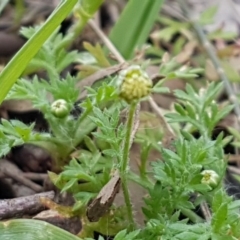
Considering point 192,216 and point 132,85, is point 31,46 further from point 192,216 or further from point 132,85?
point 192,216

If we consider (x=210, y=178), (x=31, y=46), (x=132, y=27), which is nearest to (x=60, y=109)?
(x=31, y=46)

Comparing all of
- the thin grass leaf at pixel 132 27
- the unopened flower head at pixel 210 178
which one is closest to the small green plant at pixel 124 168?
the unopened flower head at pixel 210 178

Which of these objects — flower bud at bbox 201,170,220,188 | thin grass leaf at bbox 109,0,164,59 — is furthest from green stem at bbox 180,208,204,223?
thin grass leaf at bbox 109,0,164,59

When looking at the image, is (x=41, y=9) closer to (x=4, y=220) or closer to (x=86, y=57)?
(x=86, y=57)

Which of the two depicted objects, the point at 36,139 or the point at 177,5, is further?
the point at 177,5

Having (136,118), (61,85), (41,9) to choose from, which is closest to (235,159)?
(136,118)

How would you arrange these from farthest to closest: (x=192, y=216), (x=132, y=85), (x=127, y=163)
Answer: (x=192, y=216), (x=127, y=163), (x=132, y=85)

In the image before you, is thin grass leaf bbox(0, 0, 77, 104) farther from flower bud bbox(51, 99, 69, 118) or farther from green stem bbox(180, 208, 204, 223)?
green stem bbox(180, 208, 204, 223)
